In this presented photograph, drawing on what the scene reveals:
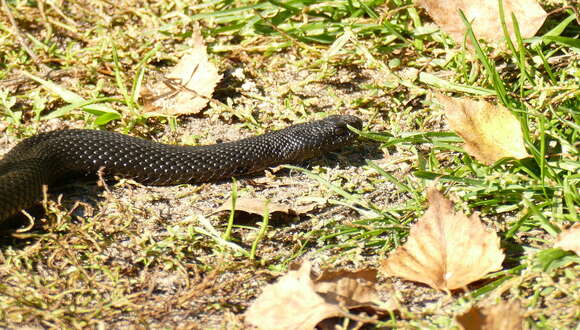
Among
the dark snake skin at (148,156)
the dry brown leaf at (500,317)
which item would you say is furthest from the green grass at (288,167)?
the dry brown leaf at (500,317)

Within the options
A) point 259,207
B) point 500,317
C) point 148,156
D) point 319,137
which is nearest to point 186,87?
point 148,156

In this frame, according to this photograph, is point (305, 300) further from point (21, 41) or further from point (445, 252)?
point (21, 41)

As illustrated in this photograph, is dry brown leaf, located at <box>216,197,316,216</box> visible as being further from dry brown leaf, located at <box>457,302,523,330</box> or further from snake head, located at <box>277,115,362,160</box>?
dry brown leaf, located at <box>457,302,523,330</box>

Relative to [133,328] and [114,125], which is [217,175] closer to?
[114,125]

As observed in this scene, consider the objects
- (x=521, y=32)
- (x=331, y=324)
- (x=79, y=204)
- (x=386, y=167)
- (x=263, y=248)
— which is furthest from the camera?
(x=521, y=32)

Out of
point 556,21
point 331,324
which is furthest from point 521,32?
point 331,324

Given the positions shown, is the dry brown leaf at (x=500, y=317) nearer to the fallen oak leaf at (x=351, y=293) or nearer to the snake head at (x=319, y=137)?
the fallen oak leaf at (x=351, y=293)
